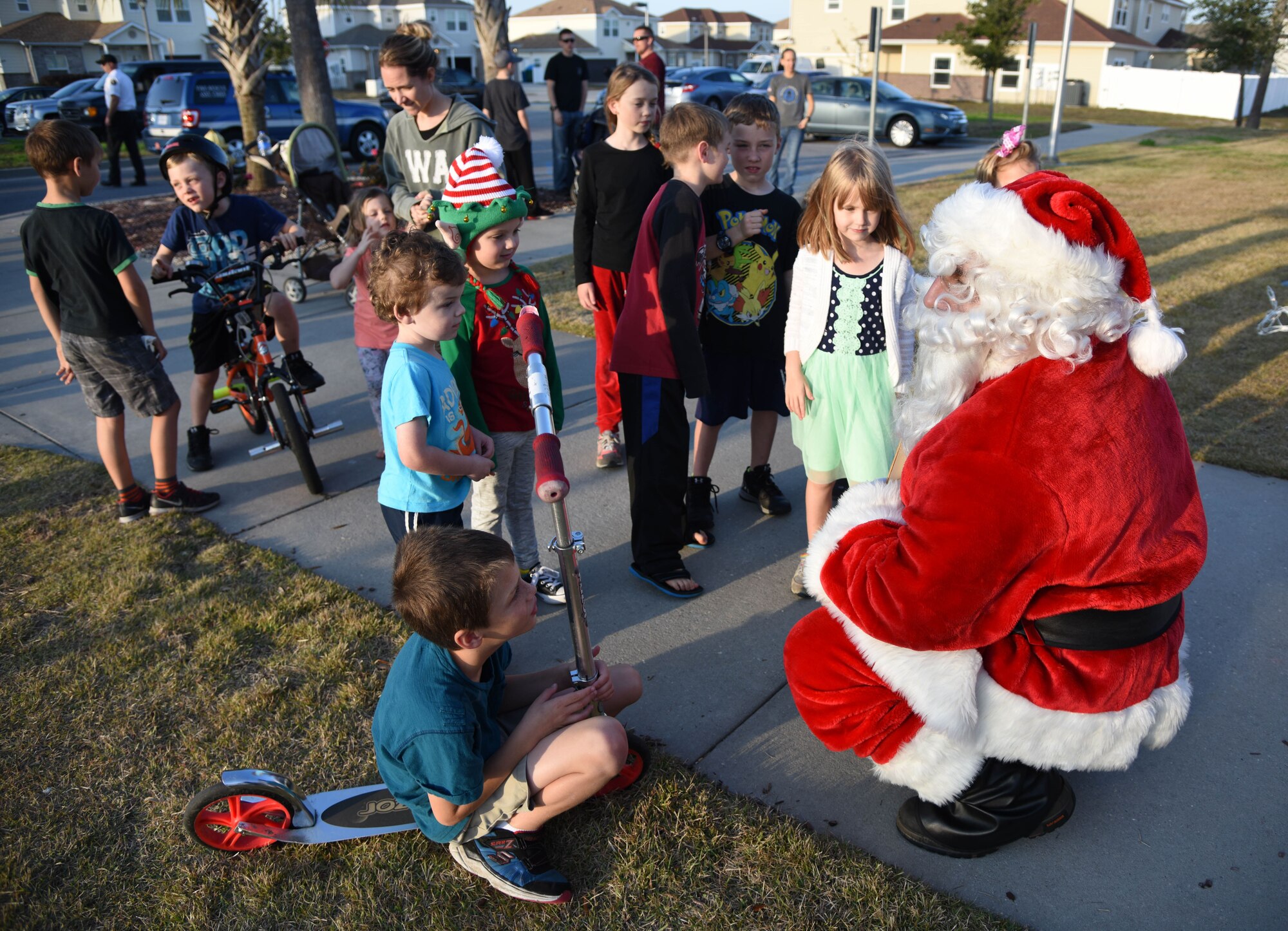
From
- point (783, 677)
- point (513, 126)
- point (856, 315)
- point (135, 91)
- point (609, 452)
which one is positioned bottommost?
point (783, 677)

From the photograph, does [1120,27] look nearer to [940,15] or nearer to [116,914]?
[940,15]

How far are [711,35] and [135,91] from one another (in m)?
76.4

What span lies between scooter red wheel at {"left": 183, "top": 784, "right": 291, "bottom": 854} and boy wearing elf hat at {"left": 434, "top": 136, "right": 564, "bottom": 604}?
1257mm

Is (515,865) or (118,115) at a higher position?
(118,115)

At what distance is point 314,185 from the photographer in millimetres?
8148

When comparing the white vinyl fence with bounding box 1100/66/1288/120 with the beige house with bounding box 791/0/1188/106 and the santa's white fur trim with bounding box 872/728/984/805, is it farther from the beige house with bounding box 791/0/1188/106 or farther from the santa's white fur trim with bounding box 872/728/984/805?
the santa's white fur trim with bounding box 872/728/984/805

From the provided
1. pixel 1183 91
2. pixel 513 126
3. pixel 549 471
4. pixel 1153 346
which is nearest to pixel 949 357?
pixel 1153 346

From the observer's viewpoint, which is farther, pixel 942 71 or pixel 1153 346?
pixel 942 71

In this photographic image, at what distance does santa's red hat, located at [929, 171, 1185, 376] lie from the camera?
1.89 metres

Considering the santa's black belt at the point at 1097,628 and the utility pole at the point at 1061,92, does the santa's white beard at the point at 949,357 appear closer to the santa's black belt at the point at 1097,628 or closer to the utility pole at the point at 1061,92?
the santa's black belt at the point at 1097,628

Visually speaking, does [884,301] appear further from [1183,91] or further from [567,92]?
[1183,91]

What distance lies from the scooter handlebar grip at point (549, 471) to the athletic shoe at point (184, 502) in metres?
3.21

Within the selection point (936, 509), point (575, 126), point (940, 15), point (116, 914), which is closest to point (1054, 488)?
point (936, 509)

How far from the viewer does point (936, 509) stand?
1.93m
